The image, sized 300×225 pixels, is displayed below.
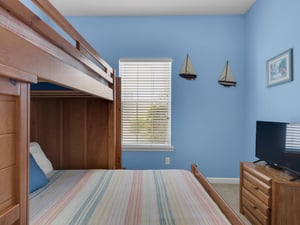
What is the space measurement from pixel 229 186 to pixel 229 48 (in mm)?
2090

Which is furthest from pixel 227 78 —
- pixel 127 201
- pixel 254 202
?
pixel 127 201

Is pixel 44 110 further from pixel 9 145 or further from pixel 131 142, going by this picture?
pixel 9 145

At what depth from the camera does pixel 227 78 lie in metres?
3.59

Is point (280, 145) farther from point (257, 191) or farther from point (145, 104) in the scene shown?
point (145, 104)

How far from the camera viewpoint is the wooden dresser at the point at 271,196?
197cm

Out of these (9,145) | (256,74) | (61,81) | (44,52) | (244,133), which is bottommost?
(244,133)

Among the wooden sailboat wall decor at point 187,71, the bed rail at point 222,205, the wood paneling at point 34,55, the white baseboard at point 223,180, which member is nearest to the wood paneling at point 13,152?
the wood paneling at point 34,55

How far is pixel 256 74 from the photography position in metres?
3.36

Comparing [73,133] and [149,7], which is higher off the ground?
[149,7]

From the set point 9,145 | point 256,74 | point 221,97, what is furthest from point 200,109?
point 9,145

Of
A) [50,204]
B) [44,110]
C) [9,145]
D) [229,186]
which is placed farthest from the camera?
[229,186]

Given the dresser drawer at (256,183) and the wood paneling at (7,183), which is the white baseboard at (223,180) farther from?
the wood paneling at (7,183)

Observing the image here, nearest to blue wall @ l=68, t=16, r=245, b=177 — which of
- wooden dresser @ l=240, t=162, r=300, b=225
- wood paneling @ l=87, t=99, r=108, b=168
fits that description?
wood paneling @ l=87, t=99, r=108, b=168

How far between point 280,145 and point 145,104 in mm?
2075
